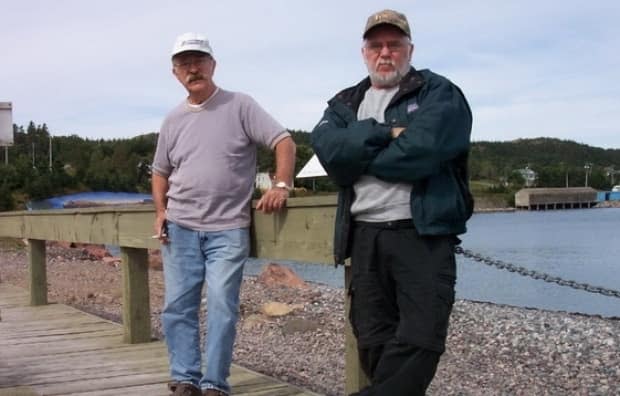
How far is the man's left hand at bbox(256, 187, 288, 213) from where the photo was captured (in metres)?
3.36

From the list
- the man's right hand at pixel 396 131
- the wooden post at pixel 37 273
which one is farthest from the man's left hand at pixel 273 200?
the wooden post at pixel 37 273

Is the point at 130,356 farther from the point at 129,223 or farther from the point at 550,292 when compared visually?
the point at 550,292

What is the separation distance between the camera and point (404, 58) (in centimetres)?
276

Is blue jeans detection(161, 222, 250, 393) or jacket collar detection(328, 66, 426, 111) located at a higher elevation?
jacket collar detection(328, 66, 426, 111)

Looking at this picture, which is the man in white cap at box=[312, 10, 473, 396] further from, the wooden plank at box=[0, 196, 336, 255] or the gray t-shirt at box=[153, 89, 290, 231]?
the gray t-shirt at box=[153, 89, 290, 231]

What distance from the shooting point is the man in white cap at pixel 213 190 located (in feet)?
11.2

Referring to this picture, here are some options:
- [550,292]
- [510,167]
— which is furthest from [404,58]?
[510,167]

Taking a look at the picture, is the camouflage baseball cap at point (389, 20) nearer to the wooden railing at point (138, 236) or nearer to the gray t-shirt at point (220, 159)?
the wooden railing at point (138, 236)

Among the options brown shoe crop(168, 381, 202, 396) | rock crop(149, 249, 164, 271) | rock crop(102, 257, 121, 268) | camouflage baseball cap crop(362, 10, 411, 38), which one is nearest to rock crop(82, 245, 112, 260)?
rock crop(102, 257, 121, 268)

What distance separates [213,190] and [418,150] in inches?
46.3

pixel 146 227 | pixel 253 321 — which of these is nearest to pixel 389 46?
pixel 146 227

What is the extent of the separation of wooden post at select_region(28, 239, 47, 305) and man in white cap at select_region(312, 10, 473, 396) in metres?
5.17

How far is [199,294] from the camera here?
363 centimetres

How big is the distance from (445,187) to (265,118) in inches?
43.9
